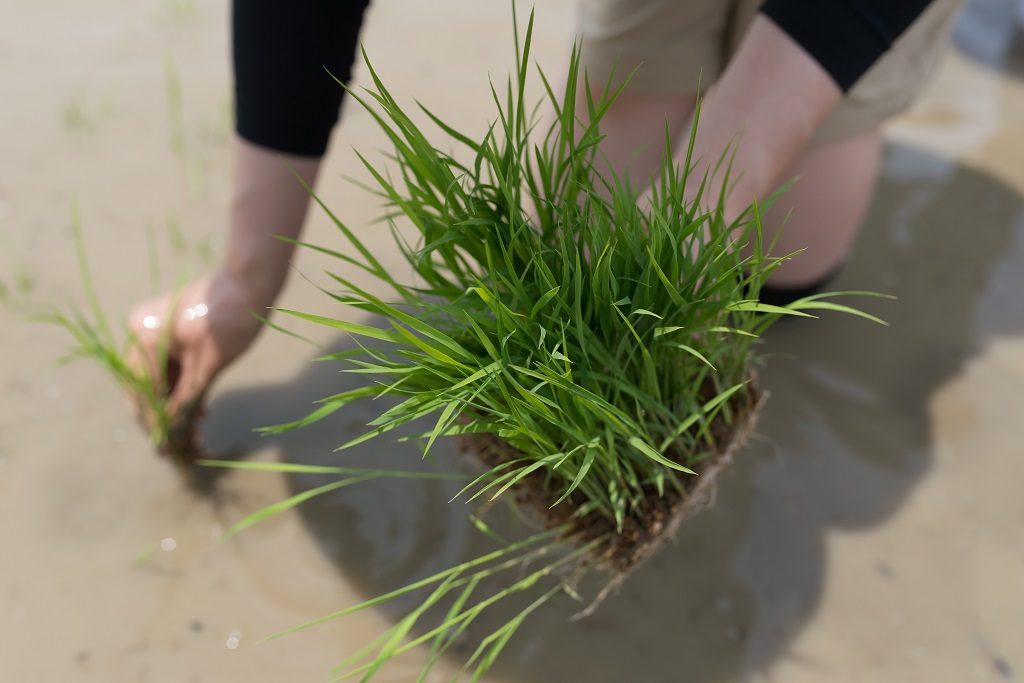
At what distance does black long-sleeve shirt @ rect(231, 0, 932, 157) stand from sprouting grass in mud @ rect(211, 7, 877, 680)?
0.23 m

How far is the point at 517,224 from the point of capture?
89cm

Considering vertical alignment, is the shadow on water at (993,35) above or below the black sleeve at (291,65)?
above

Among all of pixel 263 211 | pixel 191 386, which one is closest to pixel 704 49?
pixel 263 211

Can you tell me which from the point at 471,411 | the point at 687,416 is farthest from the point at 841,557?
the point at 471,411

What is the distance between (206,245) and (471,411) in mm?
982

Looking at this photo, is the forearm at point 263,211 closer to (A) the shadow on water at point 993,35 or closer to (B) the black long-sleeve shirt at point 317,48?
(B) the black long-sleeve shirt at point 317,48

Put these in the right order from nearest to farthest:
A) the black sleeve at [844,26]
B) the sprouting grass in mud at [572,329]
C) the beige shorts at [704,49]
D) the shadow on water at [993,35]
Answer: the sprouting grass in mud at [572,329] → the black sleeve at [844,26] → the beige shorts at [704,49] → the shadow on water at [993,35]

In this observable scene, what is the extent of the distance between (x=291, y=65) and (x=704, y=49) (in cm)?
70

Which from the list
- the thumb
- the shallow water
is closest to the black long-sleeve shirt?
the thumb

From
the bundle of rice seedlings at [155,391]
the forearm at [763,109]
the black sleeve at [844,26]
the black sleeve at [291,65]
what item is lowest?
the bundle of rice seedlings at [155,391]

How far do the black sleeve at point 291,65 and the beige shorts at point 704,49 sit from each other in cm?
46

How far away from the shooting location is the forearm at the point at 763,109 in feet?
3.54

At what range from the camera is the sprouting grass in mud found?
0.84 meters

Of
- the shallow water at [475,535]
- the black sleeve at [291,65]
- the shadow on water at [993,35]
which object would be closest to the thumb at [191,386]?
the shallow water at [475,535]
